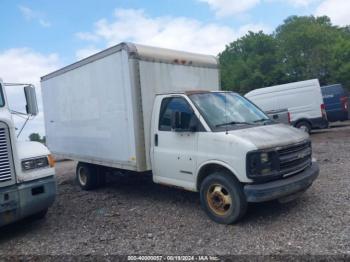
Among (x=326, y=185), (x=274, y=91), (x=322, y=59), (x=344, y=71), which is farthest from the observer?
(x=322, y=59)

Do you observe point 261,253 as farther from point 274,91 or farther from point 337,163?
point 274,91

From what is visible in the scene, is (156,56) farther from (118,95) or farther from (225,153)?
(225,153)

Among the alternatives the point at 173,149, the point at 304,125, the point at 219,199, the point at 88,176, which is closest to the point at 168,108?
the point at 173,149

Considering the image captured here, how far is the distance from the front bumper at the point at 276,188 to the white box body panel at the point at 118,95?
92.2 inches

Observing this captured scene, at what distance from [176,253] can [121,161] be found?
112 inches

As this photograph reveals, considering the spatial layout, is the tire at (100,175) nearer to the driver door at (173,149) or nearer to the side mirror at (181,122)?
the driver door at (173,149)

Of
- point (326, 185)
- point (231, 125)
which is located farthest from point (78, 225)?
point (326, 185)

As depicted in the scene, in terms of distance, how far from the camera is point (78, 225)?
5.91 metres

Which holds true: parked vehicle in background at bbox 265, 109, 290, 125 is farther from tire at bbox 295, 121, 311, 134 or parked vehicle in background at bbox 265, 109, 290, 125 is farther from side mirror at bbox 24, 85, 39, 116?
side mirror at bbox 24, 85, 39, 116

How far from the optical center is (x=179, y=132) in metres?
5.93

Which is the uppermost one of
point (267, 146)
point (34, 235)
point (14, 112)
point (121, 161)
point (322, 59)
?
point (322, 59)

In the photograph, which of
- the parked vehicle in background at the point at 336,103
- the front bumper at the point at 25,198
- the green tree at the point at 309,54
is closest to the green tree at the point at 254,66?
the green tree at the point at 309,54

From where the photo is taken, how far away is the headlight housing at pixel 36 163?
5480 millimetres

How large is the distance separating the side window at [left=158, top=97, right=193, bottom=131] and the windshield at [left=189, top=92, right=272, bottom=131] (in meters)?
0.23
